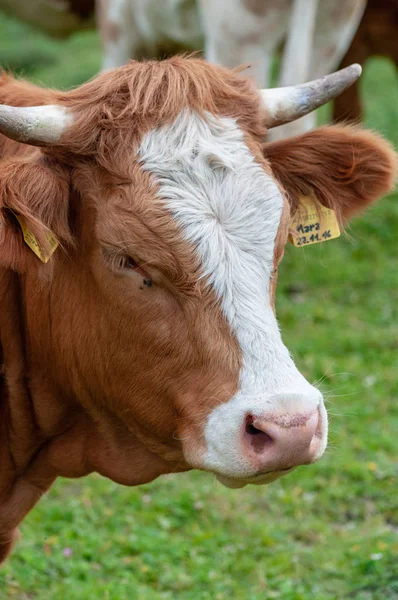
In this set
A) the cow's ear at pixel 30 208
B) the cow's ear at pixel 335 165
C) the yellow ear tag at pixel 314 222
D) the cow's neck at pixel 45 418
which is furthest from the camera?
the yellow ear tag at pixel 314 222

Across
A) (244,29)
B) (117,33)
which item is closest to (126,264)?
(244,29)

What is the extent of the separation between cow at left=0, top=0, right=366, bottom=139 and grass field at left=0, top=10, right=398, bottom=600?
1996mm

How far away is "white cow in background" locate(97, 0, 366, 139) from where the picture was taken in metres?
7.18

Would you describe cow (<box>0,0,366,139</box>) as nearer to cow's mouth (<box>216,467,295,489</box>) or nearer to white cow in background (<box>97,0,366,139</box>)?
white cow in background (<box>97,0,366,139</box>)

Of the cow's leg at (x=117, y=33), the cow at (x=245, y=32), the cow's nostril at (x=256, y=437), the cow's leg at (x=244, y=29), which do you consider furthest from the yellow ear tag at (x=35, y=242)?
the cow's leg at (x=117, y=33)

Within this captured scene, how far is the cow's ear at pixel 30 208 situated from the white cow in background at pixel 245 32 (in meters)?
3.39

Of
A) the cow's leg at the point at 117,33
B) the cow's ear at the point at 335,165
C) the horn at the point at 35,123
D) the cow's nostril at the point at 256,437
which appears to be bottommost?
the cow's nostril at the point at 256,437

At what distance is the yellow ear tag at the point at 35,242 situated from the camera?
344 cm

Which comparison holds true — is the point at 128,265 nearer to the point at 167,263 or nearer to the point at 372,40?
the point at 167,263

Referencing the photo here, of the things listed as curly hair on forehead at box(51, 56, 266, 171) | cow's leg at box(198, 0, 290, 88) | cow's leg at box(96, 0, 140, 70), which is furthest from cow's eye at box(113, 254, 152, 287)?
cow's leg at box(96, 0, 140, 70)

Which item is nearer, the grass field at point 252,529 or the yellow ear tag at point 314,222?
the yellow ear tag at point 314,222

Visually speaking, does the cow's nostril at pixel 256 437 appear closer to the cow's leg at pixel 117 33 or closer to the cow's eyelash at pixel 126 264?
the cow's eyelash at pixel 126 264

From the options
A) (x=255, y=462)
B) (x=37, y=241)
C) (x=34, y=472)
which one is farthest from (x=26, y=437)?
(x=255, y=462)

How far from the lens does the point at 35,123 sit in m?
3.46
